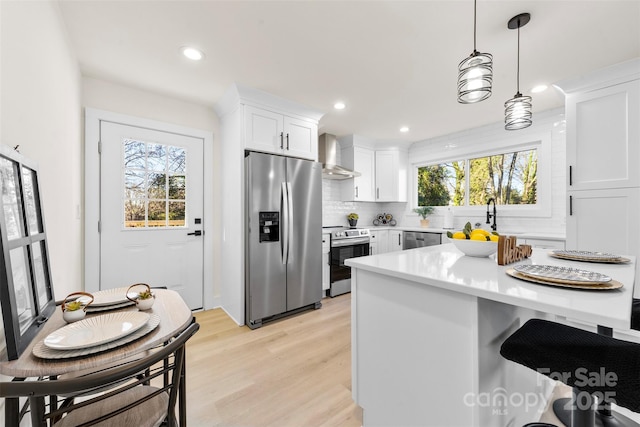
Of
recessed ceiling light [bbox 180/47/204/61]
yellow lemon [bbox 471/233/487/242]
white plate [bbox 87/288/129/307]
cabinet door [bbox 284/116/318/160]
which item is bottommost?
white plate [bbox 87/288/129/307]

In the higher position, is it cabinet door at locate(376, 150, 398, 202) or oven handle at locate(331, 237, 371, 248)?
cabinet door at locate(376, 150, 398, 202)

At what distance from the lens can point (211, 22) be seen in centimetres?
181

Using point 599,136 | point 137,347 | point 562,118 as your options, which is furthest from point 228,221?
point 562,118

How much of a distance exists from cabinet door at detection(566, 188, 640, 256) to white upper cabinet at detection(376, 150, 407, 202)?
243 centimetres

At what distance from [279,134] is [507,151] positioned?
3224 millimetres

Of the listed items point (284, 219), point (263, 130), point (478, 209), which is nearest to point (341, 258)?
point (284, 219)

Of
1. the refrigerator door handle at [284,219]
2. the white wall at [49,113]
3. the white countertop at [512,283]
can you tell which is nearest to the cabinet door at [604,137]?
the white countertop at [512,283]

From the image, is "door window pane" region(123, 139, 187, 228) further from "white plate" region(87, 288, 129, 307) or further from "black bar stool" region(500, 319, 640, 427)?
"black bar stool" region(500, 319, 640, 427)

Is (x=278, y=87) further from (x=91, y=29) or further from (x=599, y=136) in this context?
(x=599, y=136)

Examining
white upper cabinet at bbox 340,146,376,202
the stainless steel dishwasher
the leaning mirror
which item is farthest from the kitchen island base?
white upper cabinet at bbox 340,146,376,202

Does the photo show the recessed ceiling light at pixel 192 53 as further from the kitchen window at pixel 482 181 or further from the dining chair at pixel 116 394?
the kitchen window at pixel 482 181

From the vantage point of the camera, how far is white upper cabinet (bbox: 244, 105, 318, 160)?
2840 mm

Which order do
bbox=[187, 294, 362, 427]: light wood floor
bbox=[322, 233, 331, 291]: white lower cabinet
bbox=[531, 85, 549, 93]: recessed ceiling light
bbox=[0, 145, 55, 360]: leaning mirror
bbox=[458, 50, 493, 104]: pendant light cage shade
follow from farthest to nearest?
bbox=[322, 233, 331, 291]: white lower cabinet → bbox=[531, 85, 549, 93]: recessed ceiling light → bbox=[187, 294, 362, 427]: light wood floor → bbox=[458, 50, 493, 104]: pendant light cage shade → bbox=[0, 145, 55, 360]: leaning mirror

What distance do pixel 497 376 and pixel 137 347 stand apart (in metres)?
1.35
